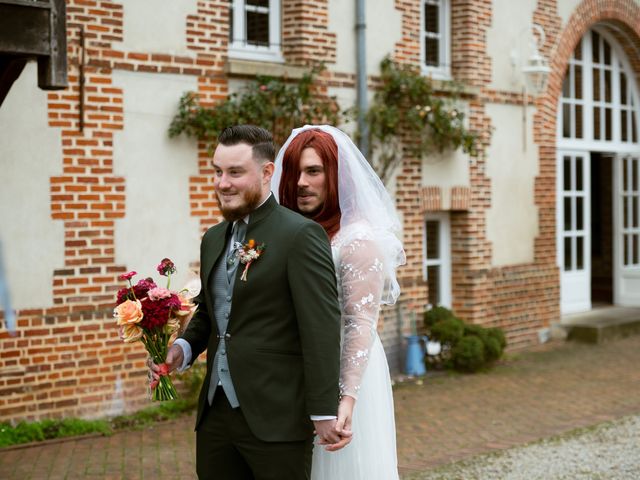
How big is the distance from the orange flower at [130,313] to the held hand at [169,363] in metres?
0.21

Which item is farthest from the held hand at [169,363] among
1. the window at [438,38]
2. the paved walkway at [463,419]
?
the window at [438,38]

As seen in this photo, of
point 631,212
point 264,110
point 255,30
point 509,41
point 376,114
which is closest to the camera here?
point 264,110

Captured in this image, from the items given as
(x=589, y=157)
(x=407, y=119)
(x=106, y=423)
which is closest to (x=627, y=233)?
(x=589, y=157)

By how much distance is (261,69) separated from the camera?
30.7ft

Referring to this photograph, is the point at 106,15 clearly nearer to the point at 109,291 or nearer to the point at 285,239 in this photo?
the point at 109,291

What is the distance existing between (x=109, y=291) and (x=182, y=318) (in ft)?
15.5

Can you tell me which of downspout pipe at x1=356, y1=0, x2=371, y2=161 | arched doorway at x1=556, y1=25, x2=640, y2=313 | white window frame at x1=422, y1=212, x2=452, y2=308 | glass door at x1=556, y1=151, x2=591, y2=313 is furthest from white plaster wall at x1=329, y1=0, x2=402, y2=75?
glass door at x1=556, y1=151, x2=591, y2=313

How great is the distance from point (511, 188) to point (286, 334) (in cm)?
942

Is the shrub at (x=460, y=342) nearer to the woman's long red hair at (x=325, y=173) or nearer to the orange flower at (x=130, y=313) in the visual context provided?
the woman's long red hair at (x=325, y=173)

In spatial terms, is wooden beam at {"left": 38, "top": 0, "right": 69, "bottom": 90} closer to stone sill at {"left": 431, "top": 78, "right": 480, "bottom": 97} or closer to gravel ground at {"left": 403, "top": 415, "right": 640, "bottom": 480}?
gravel ground at {"left": 403, "top": 415, "right": 640, "bottom": 480}

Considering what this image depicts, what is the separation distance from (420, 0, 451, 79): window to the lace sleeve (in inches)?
324

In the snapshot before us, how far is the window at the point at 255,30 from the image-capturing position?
31.7ft

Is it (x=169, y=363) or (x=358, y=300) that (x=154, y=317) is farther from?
(x=358, y=300)

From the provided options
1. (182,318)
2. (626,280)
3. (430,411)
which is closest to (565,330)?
(626,280)
